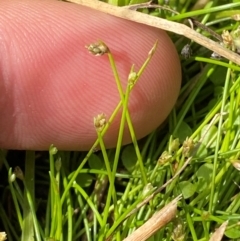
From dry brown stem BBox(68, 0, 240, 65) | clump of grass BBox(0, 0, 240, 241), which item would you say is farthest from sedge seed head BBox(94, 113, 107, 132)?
dry brown stem BBox(68, 0, 240, 65)

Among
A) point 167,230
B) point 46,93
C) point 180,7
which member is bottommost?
point 167,230

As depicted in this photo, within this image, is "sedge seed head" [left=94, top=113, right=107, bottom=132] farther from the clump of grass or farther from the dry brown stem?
the dry brown stem

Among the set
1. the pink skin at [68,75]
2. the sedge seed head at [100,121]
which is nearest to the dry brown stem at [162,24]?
the pink skin at [68,75]

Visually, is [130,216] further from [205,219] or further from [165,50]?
[165,50]

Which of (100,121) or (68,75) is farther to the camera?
(68,75)

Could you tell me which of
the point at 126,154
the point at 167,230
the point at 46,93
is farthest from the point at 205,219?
the point at 46,93

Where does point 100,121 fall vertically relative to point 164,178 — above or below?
above
